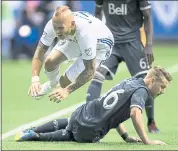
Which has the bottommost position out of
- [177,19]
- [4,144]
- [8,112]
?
[177,19]

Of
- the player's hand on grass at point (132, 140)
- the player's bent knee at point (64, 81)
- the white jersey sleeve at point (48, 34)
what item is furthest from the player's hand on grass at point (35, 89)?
the player's hand on grass at point (132, 140)

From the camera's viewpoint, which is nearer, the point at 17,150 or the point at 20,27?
the point at 17,150

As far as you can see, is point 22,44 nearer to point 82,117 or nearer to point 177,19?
point 177,19

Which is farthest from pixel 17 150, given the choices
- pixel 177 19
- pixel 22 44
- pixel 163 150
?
pixel 177 19

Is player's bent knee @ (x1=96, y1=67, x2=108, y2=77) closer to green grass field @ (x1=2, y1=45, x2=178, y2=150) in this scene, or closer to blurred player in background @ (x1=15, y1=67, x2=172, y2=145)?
green grass field @ (x1=2, y1=45, x2=178, y2=150)

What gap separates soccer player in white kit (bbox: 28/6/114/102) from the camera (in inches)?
424

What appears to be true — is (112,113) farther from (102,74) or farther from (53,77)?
(102,74)

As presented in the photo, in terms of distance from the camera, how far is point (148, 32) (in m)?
13.0

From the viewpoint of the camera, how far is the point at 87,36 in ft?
36.2

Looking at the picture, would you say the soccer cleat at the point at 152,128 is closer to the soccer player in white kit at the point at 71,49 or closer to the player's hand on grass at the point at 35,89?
the soccer player in white kit at the point at 71,49

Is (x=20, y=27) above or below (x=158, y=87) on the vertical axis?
below

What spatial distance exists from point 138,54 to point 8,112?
10.9 ft

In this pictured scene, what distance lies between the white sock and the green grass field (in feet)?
3.30

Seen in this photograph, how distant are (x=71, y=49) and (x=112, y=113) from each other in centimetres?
183
